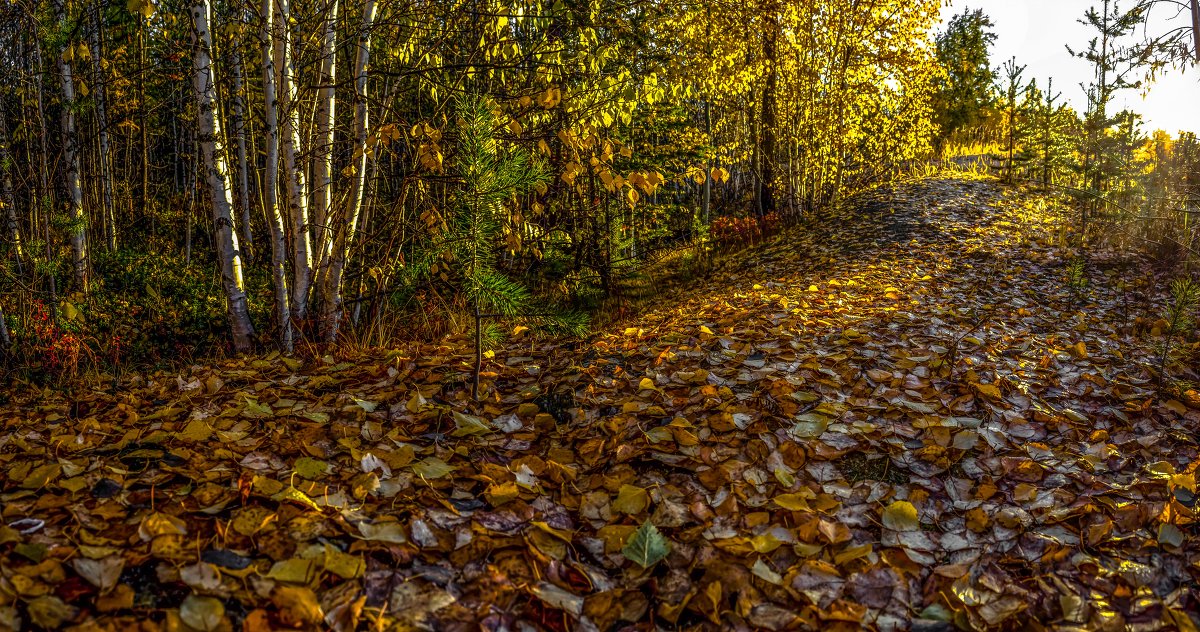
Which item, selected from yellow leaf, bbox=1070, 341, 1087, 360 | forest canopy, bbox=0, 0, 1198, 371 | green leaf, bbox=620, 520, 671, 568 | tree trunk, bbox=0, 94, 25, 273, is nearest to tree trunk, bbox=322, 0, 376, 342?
forest canopy, bbox=0, 0, 1198, 371

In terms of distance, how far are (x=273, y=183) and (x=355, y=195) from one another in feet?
1.62

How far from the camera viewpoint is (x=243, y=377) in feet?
11.6

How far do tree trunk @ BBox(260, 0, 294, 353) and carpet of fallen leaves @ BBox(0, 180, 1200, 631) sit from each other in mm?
331

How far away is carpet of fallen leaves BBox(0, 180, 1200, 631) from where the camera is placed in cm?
180

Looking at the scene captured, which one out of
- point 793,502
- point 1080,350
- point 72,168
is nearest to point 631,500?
point 793,502

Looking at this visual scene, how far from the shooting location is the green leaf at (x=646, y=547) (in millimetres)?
2057

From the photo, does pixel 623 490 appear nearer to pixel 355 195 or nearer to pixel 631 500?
pixel 631 500

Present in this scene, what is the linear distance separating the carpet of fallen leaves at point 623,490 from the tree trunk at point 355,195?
53 cm

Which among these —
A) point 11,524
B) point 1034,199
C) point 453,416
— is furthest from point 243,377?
point 1034,199

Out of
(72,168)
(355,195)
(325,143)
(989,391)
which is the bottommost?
(989,391)

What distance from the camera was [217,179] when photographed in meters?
3.94

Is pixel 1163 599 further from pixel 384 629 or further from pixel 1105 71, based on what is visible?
pixel 1105 71

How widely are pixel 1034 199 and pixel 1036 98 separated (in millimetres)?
2121

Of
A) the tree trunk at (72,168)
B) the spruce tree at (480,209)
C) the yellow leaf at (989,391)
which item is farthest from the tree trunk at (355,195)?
the yellow leaf at (989,391)
